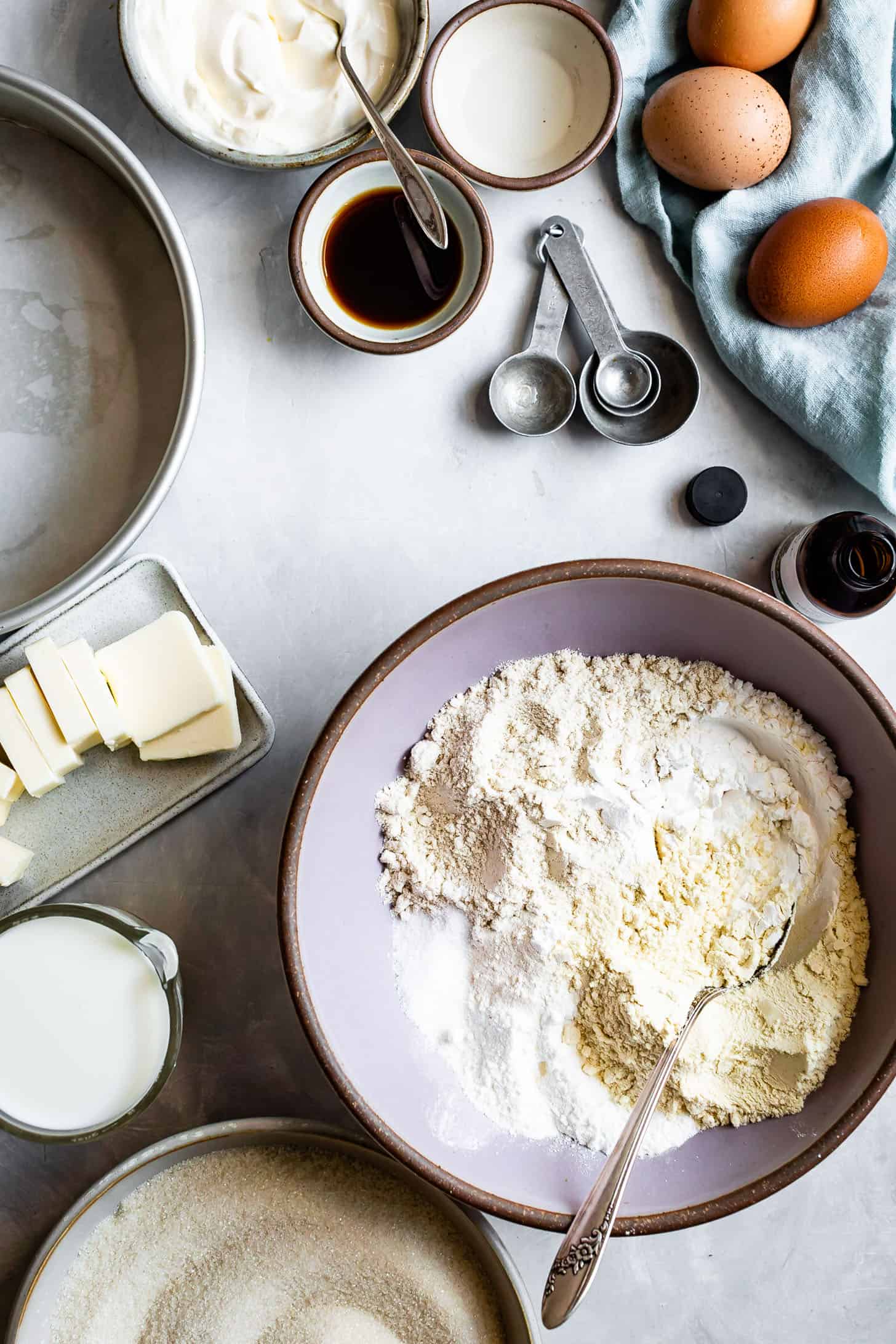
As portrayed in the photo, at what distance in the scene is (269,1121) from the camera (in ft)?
3.52

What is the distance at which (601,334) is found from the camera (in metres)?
1.19

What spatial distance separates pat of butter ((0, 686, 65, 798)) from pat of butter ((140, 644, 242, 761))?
0.36 ft

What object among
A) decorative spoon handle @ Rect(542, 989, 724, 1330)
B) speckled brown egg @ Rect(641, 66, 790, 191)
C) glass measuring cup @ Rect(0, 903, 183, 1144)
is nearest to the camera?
decorative spoon handle @ Rect(542, 989, 724, 1330)

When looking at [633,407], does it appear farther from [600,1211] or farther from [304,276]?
[600,1211]

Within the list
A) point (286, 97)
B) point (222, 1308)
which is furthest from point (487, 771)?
point (286, 97)

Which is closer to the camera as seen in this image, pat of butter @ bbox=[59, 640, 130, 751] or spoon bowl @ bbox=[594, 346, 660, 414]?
pat of butter @ bbox=[59, 640, 130, 751]

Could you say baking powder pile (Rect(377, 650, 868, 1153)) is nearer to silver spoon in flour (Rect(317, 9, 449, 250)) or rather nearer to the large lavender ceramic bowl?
the large lavender ceramic bowl

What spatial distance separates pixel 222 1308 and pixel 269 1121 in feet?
0.72

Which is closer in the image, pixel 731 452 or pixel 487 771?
pixel 487 771

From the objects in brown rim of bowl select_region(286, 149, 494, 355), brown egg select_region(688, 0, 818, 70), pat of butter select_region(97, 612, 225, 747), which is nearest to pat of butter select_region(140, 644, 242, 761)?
pat of butter select_region(97, 612, 225, 747)

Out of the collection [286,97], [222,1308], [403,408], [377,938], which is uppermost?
[286,97]

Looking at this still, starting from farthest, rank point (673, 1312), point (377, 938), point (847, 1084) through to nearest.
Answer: point (673, 1312)
point (377, 938)
point (847, 1084)

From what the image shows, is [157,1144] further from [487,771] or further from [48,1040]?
[487,771]

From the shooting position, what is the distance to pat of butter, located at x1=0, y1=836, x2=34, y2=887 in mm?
1071
